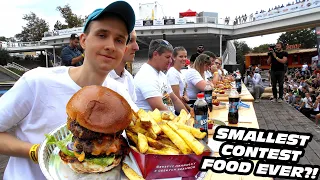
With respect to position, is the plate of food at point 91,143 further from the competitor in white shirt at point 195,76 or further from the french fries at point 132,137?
the competitor in white shirt at point 195,76

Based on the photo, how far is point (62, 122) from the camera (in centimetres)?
166

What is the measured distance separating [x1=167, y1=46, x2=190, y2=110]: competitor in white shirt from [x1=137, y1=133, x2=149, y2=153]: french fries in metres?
4.15

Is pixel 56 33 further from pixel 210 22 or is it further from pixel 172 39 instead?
pixel 210 22

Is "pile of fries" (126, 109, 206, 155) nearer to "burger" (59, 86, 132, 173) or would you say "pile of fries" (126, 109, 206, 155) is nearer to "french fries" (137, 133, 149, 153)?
"french fries" (137, 133, 149, 153)

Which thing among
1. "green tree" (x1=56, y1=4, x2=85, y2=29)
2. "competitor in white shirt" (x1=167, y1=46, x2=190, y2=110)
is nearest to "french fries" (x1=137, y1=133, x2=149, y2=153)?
"competitor in white shirt" (x1=167, y1=46, x2=190, y2=110)

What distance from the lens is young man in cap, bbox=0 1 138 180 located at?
1.53 meters

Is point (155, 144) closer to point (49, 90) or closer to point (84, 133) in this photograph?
point (84, 133)

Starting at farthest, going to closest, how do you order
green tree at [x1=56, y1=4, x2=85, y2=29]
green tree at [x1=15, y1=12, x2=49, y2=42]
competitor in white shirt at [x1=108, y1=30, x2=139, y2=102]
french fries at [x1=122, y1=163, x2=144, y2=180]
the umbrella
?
1. green tree at [x1=15, y1=12, x2=49, y2=42]
2. green tree at [x1=56, y1=4, x2=85, y2=29]
3. the umbrella
4. competitor in white shirt at [x1=108, y1=30, x2=139, y2=102]
5. french fries at [x1=122, y1=163, x2=144, y2=180]

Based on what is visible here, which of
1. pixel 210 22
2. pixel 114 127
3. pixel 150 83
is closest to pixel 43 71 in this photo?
pixel 114 127

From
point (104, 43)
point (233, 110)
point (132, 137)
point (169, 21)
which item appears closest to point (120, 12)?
point (104, 43)

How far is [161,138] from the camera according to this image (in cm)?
154

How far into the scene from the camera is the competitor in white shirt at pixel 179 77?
559 centimetres

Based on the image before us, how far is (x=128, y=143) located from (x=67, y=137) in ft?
1.20

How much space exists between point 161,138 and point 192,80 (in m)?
4.62
